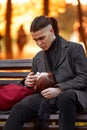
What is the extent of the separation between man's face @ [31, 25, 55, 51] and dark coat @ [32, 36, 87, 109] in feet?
0.53

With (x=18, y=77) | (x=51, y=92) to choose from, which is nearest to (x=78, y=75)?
(x=51, y=92)

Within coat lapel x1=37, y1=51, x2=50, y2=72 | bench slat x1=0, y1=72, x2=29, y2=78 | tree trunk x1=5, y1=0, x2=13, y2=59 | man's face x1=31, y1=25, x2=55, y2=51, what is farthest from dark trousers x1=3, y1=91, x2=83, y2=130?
tree trunk x1=5, y1=0, x2=13, y2=59

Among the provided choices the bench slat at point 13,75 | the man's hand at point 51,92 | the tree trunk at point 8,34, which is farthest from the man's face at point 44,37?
the tree trunk at point 8,34

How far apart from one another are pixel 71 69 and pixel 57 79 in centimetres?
16

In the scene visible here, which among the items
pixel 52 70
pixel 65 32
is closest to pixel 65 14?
pixel 65 32

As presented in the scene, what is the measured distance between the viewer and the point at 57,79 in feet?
16.7

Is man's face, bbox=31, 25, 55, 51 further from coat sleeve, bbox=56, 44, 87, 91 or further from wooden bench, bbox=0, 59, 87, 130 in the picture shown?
wooden bench, bbox=0, 59, 87, 130

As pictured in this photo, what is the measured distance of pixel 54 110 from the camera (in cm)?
503

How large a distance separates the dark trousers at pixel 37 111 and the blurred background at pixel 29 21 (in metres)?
3.02

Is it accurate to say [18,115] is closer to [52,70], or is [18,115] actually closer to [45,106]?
[45,106]

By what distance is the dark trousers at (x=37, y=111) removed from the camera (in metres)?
4.64

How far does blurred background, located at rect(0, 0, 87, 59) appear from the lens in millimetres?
8008

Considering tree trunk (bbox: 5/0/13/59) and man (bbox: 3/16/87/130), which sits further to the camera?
tree trunk (bbox: 5/0/13/59)

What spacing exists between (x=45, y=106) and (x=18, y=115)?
28cm
